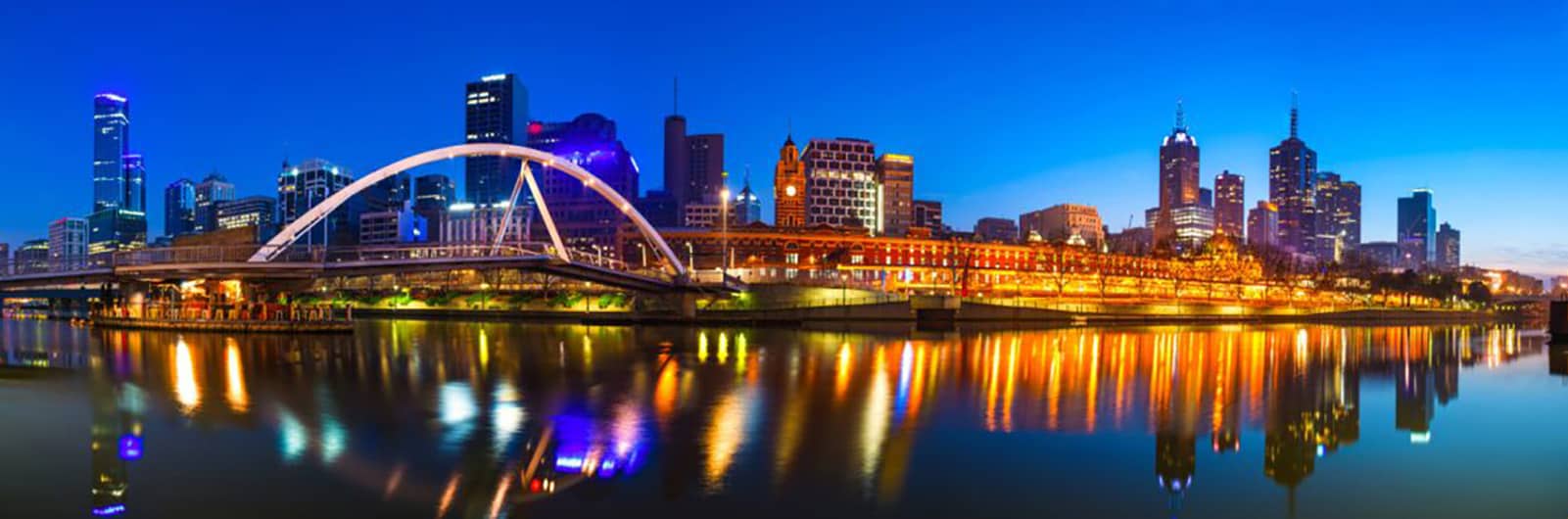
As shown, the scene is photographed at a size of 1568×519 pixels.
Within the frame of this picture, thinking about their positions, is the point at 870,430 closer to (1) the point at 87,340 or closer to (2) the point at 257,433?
(2) the point at 257,433

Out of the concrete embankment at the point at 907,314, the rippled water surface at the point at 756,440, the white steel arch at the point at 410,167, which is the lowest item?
the concrete embankment at the point at 907,314

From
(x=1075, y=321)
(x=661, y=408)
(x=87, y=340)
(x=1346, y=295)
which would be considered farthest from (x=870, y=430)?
(x=1346, y=295)

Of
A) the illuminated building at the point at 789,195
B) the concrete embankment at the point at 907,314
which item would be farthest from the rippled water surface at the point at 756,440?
the illuminated building at the point at 789,195

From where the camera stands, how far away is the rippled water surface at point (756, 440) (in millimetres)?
12672

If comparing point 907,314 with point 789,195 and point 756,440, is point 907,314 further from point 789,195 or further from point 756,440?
point 789,195

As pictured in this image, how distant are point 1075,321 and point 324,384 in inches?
2996

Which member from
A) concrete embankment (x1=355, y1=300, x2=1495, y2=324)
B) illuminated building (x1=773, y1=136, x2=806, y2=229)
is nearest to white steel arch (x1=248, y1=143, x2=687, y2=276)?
concrete embankment (x1=355, y1=300, x2=1495, y2=324)

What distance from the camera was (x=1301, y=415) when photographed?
73.0 feet

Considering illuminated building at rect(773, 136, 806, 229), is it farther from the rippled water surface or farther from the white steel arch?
the rippled water surface

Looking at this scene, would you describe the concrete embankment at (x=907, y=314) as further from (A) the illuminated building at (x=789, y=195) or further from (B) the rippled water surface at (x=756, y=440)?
(A) the illuminated building at (x=789, y=195)

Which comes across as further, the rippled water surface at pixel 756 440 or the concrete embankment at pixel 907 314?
the concrete embankment at pixel 907 314

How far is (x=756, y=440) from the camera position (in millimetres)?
17094

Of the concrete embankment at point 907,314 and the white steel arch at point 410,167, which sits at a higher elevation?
the white steel arch at point 410,167

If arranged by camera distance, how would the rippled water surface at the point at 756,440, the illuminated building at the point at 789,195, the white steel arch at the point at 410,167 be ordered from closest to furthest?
1. the rippled water surface at the point at 756,440
2. the white steel arch at the point at 410,167
3. the illuminated building at the point at 789,195
